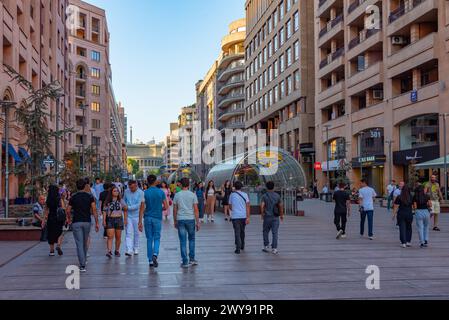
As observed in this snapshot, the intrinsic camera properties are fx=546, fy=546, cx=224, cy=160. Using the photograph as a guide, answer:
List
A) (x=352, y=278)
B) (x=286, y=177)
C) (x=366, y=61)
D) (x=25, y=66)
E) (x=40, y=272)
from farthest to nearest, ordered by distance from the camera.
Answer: (x=366, y=61), (x=25, y=66), (x=286, y=177), (x=40, y=272), (x=352, y=278)

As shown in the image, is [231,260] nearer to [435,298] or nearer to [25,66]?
[435,298]

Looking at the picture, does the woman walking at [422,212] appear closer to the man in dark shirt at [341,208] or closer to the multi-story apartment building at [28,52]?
the man in dark shirt at [341,208]

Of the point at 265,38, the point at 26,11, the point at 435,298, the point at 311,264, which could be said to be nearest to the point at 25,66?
the point at 26,11

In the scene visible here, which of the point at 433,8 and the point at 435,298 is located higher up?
the point at 433,8

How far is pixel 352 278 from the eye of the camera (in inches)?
368

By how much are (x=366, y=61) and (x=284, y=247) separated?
36.3m

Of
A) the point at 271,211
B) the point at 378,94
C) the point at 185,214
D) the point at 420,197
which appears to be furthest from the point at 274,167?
the point at 185,214

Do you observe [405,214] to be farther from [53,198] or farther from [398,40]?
[398,40]

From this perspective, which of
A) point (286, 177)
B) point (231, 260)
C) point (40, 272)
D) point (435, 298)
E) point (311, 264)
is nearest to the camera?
A: point (435, 298)

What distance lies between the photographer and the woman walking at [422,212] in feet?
45.3

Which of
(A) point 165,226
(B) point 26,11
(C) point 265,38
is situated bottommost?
(A) point 165,226

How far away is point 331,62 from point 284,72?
12.3 metres

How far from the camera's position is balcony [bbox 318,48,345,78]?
52.6 m

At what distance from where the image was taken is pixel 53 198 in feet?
42.1
